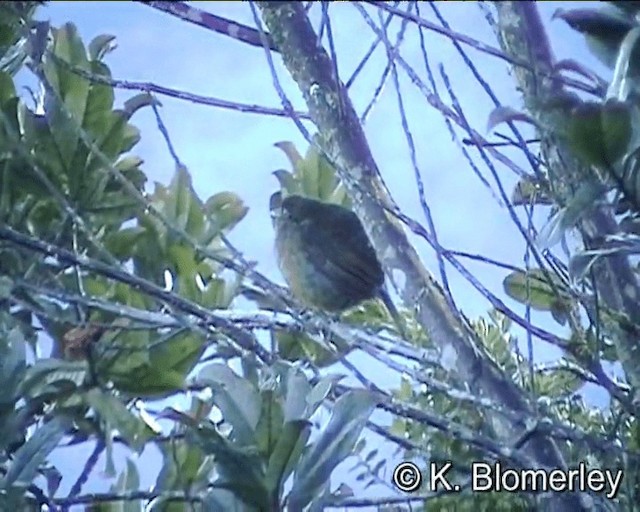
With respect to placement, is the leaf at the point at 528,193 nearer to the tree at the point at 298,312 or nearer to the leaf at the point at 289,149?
the tree at the point at 298,312

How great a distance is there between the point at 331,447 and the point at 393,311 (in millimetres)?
196

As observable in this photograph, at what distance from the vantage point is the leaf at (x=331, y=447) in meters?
0.80

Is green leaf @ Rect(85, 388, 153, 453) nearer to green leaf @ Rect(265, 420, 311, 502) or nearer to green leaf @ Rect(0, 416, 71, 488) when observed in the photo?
green leaf @ Rect(0, 416, 71, 488)

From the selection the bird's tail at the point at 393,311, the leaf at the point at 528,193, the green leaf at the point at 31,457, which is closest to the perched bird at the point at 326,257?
the bird's tail at the point at 393,311

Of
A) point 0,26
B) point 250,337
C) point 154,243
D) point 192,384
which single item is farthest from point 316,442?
point 0,26

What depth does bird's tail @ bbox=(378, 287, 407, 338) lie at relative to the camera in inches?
37.8

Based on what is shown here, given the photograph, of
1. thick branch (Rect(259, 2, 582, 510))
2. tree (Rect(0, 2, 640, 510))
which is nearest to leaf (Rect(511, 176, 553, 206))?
tree (Rect(0, 2, 640, 510))

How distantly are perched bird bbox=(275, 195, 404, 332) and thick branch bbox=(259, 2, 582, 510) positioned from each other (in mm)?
95

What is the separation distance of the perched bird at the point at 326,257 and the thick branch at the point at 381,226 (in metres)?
0.09

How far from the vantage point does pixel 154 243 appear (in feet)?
3.44

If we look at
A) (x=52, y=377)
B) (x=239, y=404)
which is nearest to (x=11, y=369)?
(x=52, y=377)

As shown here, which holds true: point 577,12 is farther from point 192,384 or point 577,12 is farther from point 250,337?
point 192,384

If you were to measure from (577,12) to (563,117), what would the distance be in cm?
9

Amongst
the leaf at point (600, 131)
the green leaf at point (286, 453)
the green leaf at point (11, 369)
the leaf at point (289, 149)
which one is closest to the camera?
the leaf at point (600, 131)
